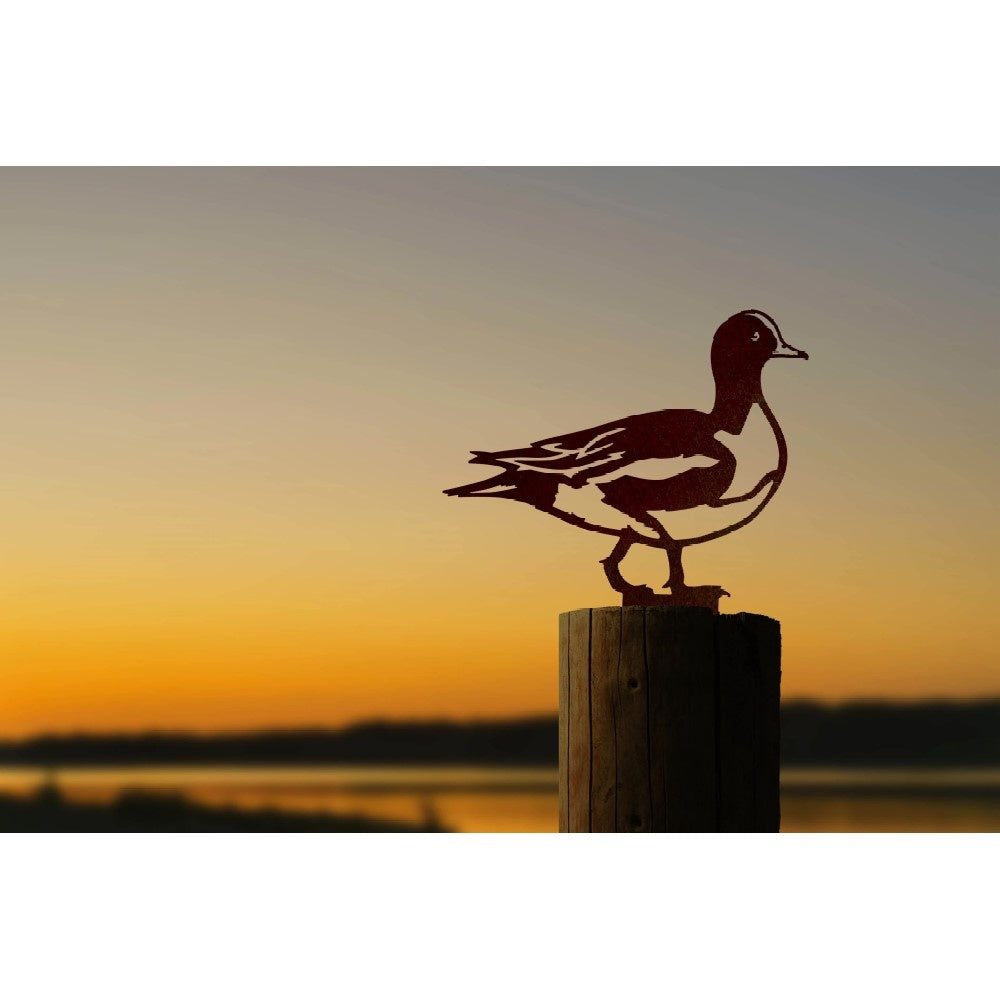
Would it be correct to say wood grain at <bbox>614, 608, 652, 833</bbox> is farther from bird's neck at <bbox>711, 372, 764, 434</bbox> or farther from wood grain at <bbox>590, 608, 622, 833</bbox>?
bird's neck at <bbox>711, 372, 764, 434</bbox>

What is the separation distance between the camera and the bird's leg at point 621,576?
386 cm

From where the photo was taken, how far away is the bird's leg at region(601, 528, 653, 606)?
386 cm

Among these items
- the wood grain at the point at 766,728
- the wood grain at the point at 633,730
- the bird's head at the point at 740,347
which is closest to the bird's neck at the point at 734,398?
the bird's head at the point at 740,347

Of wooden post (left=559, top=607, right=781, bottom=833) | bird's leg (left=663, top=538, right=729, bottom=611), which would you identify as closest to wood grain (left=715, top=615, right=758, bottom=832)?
wooden post (left=559, top=607, right=781, bottom=833)

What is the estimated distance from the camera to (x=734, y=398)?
4.43 metres

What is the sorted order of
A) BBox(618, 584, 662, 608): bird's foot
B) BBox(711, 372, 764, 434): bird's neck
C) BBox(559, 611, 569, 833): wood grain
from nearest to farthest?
BBox(559, 611, 569, 833): wood grain
BBox(618, 584, 662, 608): bird's foot
BBox(711, 372, 764, 434): bird's neck

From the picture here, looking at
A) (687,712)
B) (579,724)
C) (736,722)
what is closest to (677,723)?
(687,712)

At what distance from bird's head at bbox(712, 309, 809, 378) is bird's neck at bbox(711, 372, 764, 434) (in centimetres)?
1

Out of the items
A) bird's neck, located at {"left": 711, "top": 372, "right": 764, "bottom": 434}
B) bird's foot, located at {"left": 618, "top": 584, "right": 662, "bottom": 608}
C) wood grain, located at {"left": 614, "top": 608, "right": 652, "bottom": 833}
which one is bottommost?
wood grain, located at {"left": 614, "top": 608, "right": 652, "bottom": 833}

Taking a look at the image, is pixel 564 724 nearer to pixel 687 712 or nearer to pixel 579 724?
pixel 579 724

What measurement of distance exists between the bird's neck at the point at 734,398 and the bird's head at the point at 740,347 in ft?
0.04

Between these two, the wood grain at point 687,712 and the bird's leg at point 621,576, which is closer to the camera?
the wood grain at point 687,712

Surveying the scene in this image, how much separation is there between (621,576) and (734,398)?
83 cm

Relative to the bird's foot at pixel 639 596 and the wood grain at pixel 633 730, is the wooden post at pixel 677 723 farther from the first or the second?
the bird's foot at pixel 639 596
